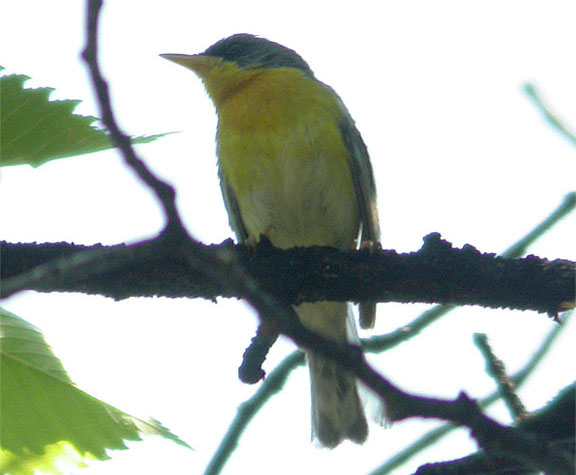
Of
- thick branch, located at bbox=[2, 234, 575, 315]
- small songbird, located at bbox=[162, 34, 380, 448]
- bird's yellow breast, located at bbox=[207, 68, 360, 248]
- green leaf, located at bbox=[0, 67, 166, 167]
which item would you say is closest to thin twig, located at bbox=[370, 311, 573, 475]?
thick branch, located at bbox=[2, 234, 575, 315]

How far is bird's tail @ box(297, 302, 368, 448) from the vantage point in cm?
600

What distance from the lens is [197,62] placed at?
7.75 metres

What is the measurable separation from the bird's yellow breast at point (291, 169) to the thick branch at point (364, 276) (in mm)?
2016

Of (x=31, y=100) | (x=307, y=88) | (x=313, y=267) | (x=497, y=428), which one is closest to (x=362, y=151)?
(x=307, y=88)

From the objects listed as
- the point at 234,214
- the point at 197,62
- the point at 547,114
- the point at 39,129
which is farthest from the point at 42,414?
the point at 197,62

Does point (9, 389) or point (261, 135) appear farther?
point (261, 135)

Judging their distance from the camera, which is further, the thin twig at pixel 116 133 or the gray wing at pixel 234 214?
the gray wing at pixel 234 214

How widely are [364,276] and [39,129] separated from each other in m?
1.59

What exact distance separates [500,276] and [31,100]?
2012mm

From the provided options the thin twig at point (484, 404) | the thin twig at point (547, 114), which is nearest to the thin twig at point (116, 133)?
the thin twig at point (484, 404)

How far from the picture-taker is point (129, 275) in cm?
378

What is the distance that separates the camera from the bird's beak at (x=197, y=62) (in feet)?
25.2

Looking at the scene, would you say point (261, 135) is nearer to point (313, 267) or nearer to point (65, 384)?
point (313, 267)

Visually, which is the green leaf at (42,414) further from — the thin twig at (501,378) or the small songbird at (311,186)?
the small songbird at (311,186)
